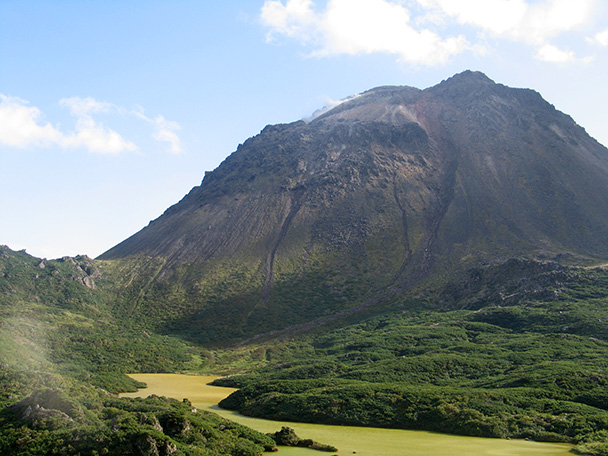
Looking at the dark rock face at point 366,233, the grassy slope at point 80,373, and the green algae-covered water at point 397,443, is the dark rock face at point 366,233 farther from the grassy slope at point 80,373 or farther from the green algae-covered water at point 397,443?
the green algae-covered water at point 397,443

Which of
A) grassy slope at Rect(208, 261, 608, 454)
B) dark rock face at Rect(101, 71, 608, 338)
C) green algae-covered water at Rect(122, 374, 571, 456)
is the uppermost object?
dark rock face at Rect(101, 71, 608, 338)

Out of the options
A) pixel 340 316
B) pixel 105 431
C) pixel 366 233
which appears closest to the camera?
pixel 105 431

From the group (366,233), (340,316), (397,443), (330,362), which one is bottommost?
(397,443)

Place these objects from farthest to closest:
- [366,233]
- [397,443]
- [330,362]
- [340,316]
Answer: [366,233] < [340,316] < [330,362] < [397,443]

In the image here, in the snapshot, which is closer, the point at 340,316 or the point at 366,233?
the point at 340,316

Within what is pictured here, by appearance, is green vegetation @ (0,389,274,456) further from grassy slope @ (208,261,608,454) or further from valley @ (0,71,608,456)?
grassy slope @ (208,261,608,454)

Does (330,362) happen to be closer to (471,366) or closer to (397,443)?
(471,366)

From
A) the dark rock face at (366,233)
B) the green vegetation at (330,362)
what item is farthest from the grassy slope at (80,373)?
the dark rock face at (366,233)

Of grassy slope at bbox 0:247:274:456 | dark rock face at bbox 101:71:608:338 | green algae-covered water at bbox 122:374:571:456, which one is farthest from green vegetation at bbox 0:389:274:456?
dark rock face at bbox 101:71:608:338

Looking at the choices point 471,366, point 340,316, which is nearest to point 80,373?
point 471,366

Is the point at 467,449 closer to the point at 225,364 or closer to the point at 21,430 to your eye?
the point at 21,430

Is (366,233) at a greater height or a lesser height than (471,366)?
greater

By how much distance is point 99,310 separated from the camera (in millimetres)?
139250

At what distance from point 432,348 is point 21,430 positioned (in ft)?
238
